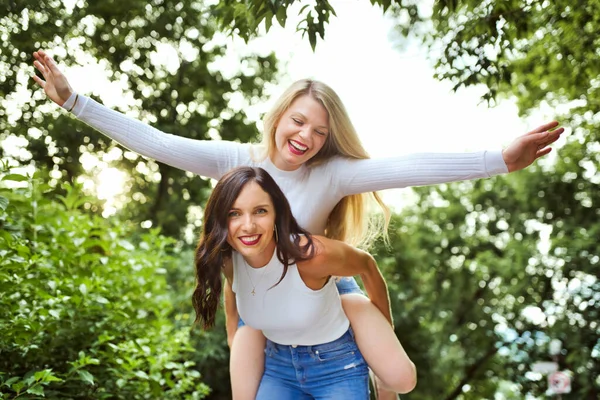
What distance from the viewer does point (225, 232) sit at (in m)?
3.12

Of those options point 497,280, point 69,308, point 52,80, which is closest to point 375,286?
point 52,80

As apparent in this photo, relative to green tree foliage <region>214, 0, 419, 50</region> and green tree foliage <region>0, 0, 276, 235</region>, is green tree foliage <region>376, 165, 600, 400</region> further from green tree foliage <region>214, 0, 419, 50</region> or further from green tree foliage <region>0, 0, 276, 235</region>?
green tree foliage <region>214, 0, 419, 50</region>

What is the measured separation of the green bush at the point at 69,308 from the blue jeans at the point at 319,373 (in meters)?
1.23

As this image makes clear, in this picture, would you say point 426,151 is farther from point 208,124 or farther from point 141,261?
point 208,124

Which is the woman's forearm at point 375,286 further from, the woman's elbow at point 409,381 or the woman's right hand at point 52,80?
the woman's right hand at point 52,80

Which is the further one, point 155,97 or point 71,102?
point 155,97

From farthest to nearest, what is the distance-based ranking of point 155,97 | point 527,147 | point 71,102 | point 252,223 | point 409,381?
point 155,97 → point 409,381 → point 71,102 → point 252,223 → point 527,147

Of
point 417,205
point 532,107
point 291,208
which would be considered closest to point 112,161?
point 532,107

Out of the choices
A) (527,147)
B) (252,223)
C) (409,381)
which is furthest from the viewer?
(409,381)

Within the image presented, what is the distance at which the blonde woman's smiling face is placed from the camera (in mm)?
3301

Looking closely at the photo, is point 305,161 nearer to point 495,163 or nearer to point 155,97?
point 495,163

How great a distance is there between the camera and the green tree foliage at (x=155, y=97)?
39.3 feet

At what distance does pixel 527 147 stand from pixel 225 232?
1288 millimetres

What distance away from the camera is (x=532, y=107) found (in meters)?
14.7
